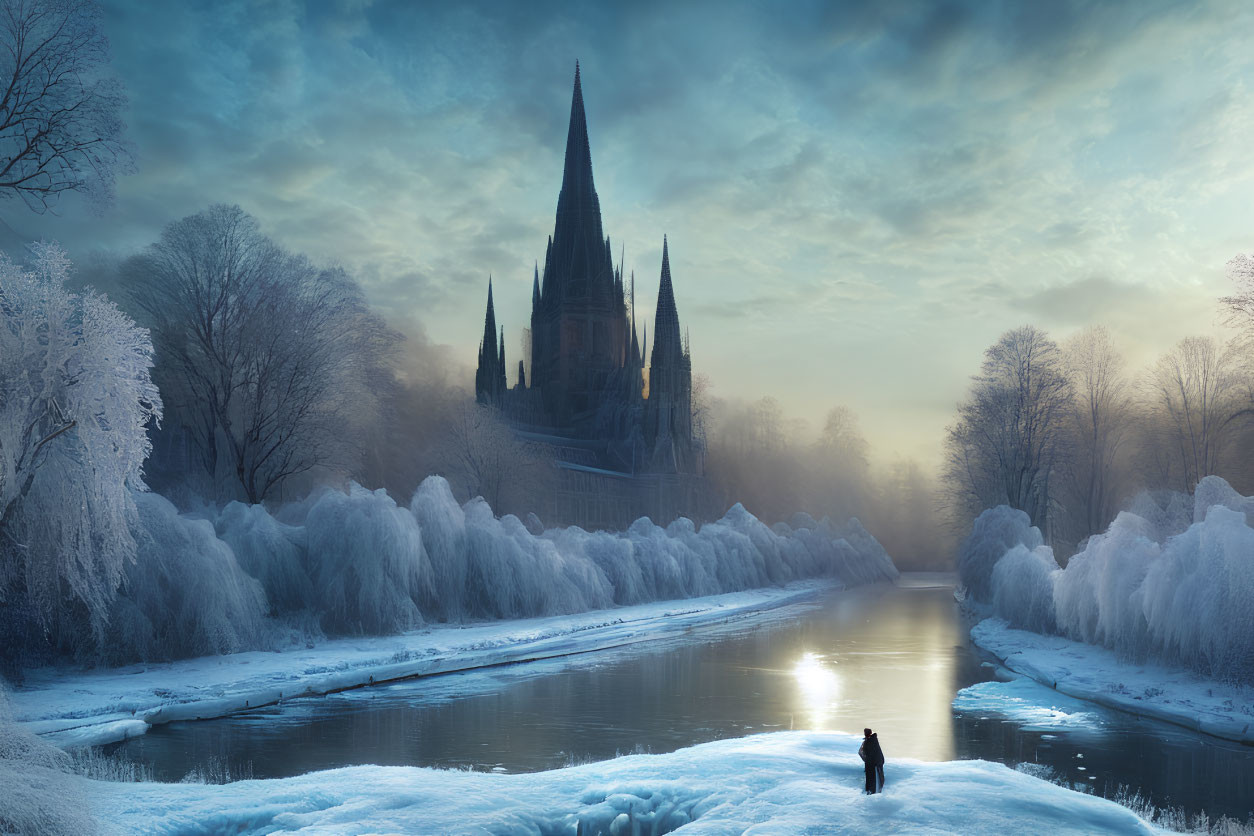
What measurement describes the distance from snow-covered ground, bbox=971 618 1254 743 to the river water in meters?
0.55

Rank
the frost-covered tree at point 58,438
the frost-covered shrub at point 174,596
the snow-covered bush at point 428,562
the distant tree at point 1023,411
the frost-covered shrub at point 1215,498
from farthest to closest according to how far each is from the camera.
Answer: the distant tree at point 1023,411 < the snow-covered bush at point 428,562 < the frost-covered shrub at point 1215,498 < the frost-covered shrub at point 174,596 < the frost-covered tree at point 58,438

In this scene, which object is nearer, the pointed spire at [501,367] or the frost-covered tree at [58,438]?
the frost-covered tree at [58,438]

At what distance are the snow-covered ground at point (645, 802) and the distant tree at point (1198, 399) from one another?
4198 centimetres

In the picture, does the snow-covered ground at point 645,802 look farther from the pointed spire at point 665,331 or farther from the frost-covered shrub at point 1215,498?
the pointed spire at point 665,331

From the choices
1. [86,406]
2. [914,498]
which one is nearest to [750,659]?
[86,406]

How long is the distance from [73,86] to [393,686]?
1504 cm

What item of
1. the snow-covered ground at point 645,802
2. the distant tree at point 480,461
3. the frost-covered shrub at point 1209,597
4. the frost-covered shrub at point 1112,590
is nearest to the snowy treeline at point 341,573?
the snow-covered ground at point 645,802

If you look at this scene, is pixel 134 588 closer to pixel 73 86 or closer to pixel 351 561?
pixel 351 561

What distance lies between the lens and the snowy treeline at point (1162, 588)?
1959 cm

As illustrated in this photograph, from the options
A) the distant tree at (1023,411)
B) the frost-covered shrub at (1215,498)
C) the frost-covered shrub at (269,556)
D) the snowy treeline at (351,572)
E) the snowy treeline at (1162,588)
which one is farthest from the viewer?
the distant tree at (1023,411)

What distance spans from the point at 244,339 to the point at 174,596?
719 inches

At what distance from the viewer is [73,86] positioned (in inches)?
722

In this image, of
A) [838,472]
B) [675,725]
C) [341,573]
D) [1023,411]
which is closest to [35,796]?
[675,725]

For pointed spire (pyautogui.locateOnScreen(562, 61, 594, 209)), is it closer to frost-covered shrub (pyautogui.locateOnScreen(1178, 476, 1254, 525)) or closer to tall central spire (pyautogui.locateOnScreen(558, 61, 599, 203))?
tall central spire (pyautogui.locateOnScreen(558, 61, 599, 203))
